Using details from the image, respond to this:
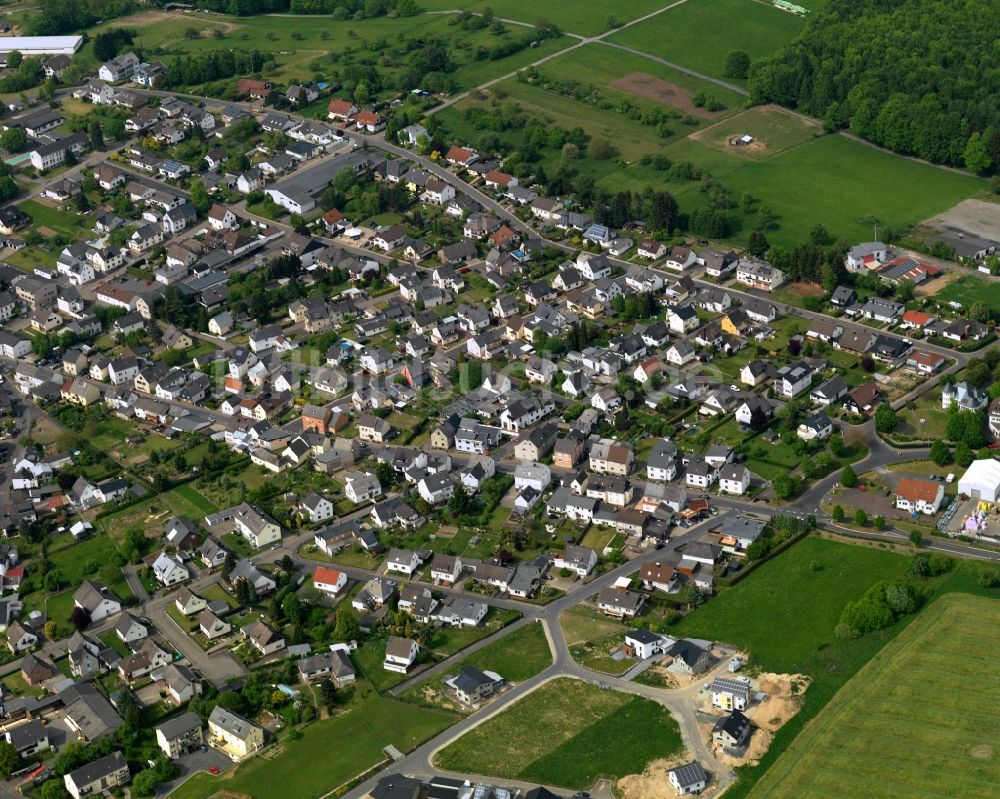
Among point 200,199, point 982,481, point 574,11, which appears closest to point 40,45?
point 200,199

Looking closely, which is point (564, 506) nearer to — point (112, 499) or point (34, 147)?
point (112, 499)

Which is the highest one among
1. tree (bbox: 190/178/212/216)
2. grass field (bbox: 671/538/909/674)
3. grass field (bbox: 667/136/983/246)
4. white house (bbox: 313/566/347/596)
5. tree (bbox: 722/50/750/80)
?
tree (bbox: 722/50/750/80)

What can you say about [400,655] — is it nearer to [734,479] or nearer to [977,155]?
[734,479]

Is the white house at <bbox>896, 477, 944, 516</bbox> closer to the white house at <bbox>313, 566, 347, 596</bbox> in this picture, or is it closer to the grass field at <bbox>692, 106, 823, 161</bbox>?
the white house at <bbox>313, 566, 347, 596</bbox>

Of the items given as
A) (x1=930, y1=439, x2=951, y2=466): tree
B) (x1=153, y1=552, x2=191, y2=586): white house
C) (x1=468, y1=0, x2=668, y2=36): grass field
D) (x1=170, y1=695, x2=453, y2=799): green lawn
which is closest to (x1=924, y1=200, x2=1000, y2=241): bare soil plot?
(x1=930, y1=439, x2=951, y2=466): tree

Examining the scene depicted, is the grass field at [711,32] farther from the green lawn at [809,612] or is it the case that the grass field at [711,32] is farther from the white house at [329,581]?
the white house at [329,581]
